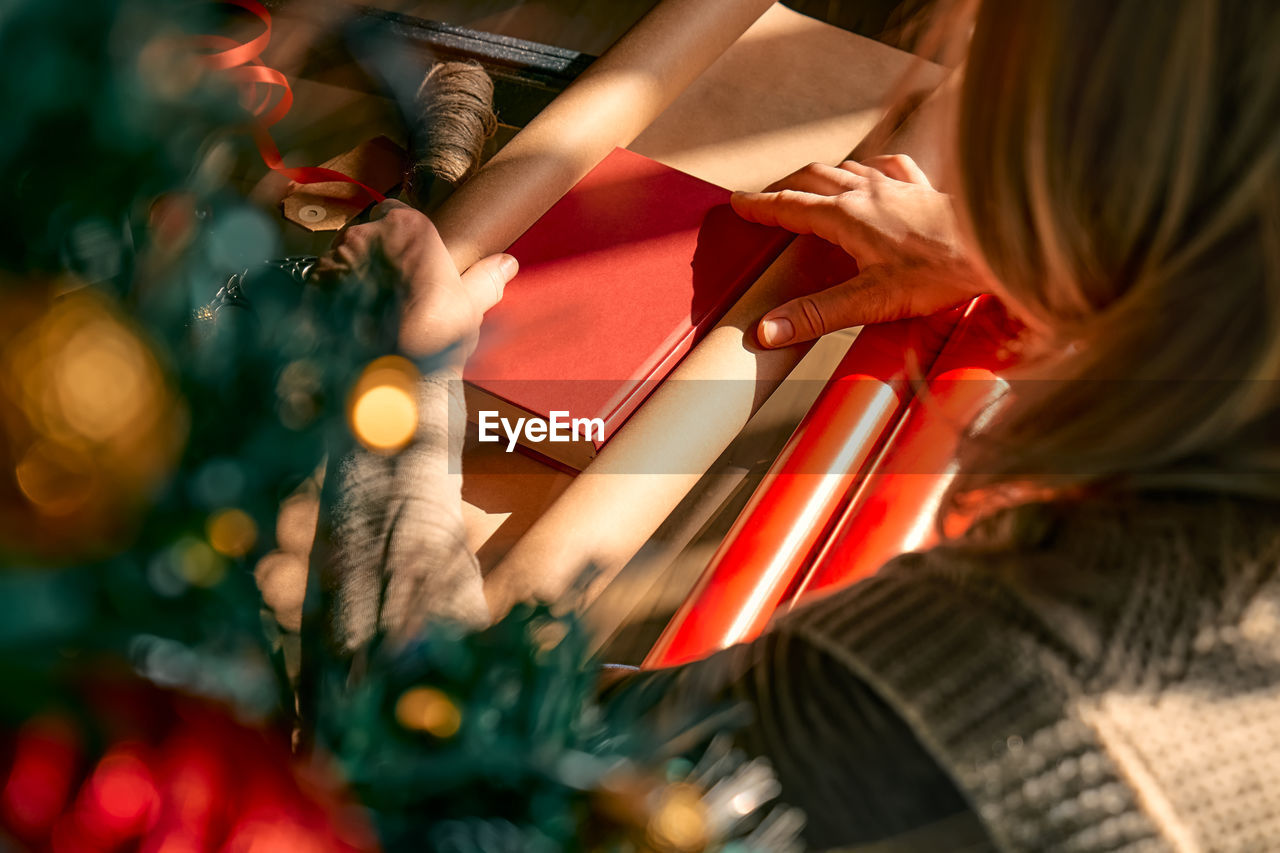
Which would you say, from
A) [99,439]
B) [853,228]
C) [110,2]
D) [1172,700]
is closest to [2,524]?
[99,439]

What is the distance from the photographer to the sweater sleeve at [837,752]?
45cm

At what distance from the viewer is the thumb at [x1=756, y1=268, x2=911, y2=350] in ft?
2.62

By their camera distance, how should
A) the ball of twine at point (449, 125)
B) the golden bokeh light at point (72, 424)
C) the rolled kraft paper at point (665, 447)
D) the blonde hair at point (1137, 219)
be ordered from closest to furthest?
1. the golden bokeh light at point (72, 424)
2. the blonde hair at point (1137, 219)
3. the rolled kraft paper at point (665, 447)
4. the ball of twine at point (449, 125)

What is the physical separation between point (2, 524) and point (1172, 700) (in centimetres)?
44

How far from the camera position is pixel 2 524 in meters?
0.25

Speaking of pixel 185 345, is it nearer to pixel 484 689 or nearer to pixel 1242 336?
pixel 484 689

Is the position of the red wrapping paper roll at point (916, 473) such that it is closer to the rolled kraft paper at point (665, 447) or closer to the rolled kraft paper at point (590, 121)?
the rolled kraft paper at point (665, 447)

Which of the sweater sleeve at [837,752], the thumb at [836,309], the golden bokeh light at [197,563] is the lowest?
the sweater sleeve at [837,752]

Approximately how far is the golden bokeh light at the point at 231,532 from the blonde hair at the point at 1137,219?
352mm

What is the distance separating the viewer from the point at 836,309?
2.66ft

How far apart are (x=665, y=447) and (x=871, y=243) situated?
0.89 ft

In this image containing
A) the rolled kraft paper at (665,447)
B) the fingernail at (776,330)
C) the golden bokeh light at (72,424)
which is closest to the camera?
the golden bokeh light at (72,424)

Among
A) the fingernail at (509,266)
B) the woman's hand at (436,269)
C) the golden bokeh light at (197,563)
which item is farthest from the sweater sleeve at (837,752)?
the fingernail at (509,266)

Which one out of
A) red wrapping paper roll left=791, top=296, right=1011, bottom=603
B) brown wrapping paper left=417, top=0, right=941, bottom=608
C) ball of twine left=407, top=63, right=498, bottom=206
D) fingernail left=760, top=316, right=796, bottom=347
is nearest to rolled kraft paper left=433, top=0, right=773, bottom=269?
brown wrapping paper left=417, top=0, right=941, bottom=608
